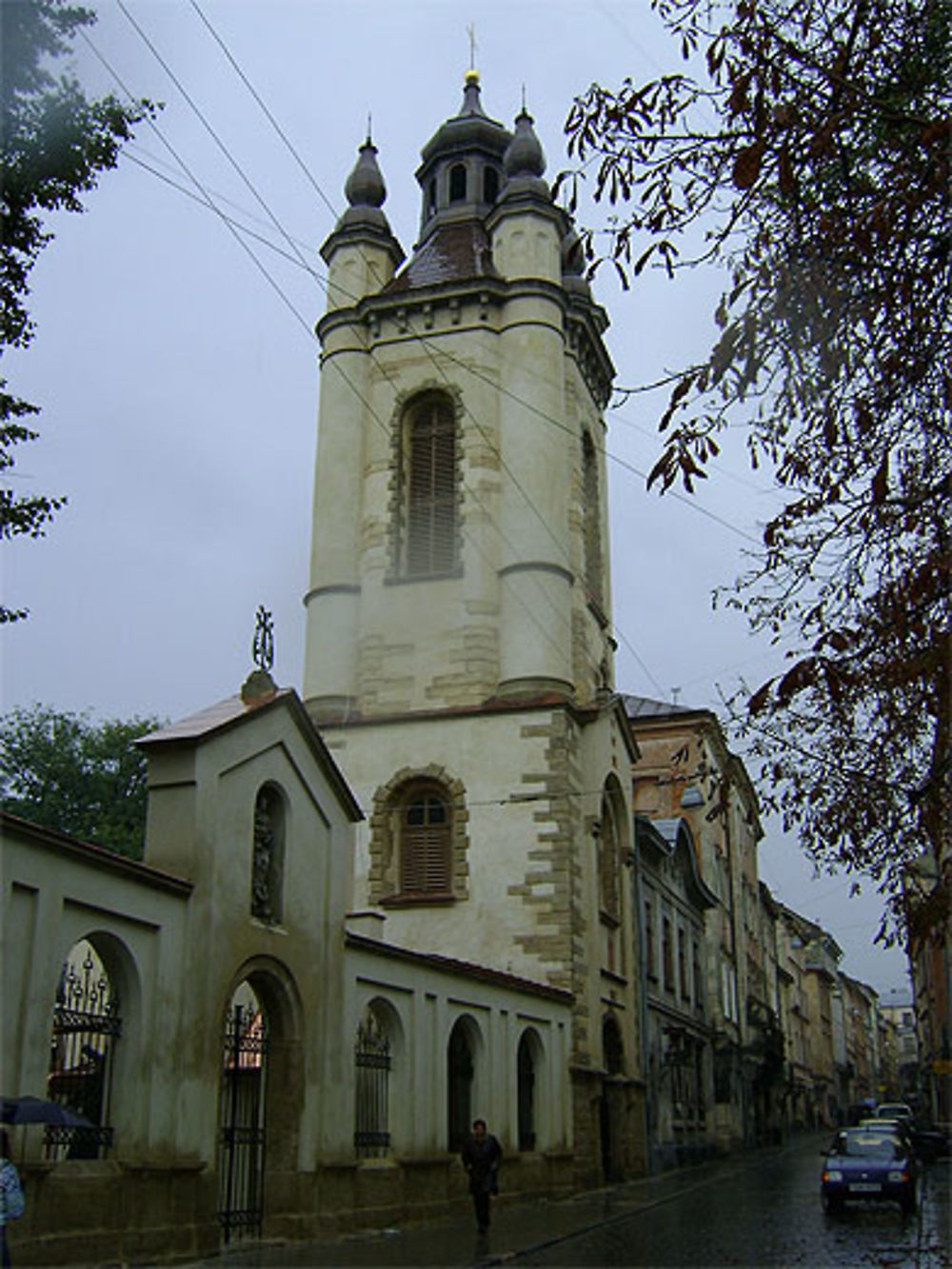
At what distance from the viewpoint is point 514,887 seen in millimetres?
26438

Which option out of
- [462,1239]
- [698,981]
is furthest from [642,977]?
[462,1239]

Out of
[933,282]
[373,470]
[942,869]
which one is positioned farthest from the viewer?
[373,470]

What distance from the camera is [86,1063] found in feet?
42.7

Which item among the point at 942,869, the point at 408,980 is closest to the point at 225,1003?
the point at 408,980

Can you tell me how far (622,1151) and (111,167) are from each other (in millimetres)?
23398

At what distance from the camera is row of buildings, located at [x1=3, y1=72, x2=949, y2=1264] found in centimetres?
1289

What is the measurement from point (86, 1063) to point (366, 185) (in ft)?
93.7

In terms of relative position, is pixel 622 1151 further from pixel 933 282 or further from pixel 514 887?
pixel 933 282

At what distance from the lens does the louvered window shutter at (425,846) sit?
1086 inches

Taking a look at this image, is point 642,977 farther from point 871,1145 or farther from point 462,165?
point 462,165

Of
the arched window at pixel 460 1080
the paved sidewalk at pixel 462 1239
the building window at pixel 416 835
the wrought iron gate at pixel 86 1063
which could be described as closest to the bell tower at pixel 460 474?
the building window at pixel 416 835

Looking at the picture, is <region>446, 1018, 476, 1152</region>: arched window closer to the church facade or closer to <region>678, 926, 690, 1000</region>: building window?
the church facade

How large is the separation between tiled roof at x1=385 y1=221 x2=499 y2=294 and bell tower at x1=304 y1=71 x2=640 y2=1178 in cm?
11

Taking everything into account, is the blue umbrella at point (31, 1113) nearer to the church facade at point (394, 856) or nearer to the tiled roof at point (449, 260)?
the church facade at point (394, 856)
